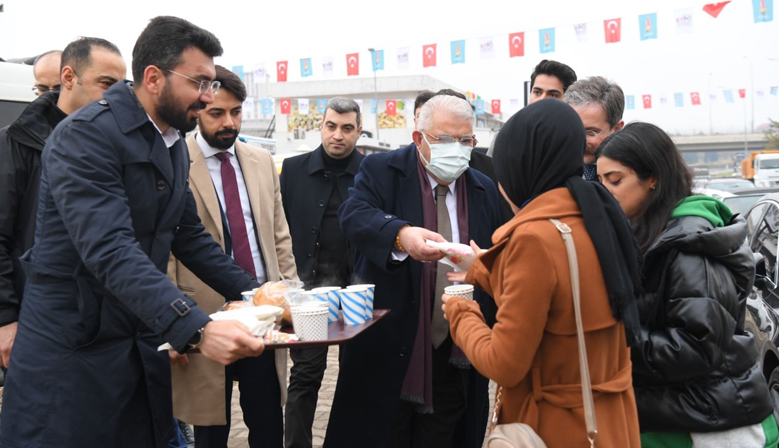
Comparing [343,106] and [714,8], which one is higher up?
[714,8]

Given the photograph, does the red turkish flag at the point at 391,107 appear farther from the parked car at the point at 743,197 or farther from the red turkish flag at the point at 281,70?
the parked car at the point at 743,197

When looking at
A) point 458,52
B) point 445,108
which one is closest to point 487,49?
point 458,52

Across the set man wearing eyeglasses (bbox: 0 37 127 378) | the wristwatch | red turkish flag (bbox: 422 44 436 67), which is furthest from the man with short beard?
red turkish flag (bbox: 422 44 436 67)

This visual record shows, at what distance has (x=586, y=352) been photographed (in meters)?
2.19

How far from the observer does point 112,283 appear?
2.35 meters

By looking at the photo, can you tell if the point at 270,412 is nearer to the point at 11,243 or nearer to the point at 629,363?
the point at 11,243

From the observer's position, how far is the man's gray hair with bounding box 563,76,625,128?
409 centimetres

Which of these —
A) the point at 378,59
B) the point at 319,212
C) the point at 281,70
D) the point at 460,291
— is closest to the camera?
the point at 460,291

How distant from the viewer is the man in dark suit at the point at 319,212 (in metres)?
5.28

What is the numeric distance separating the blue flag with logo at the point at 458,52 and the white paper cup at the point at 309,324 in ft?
62.1

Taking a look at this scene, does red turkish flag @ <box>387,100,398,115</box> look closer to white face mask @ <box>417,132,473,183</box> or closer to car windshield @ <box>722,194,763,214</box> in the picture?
car windshield @ <box>722,194,763,214</box>

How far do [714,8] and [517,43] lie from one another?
606 cm

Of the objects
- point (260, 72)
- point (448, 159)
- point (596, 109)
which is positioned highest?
point (260, 72)

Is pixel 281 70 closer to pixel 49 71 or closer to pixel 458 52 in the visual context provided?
pixel 458 52
